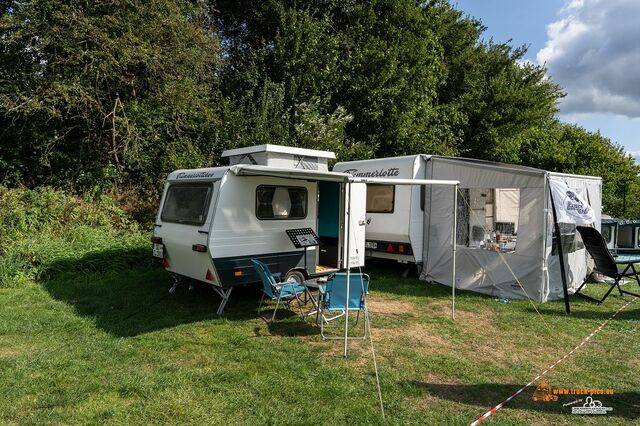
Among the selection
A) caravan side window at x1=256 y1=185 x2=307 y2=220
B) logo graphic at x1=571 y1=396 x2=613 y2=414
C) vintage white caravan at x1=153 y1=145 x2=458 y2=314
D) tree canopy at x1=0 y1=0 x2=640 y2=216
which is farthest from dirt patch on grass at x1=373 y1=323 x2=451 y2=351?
tree canopy at x1=0 y1=0 x2=640 y2=216

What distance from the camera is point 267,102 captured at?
42.3 feet

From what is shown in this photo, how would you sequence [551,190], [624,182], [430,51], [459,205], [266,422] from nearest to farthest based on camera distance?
[266,422], [551,190], [459,205], [430,51], [624,182]

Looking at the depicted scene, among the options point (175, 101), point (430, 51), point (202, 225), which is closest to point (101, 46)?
point (175, 101)

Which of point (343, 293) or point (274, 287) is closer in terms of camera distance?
point (343, 293)

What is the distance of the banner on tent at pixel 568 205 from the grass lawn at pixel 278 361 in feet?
4.81

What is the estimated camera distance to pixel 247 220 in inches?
250

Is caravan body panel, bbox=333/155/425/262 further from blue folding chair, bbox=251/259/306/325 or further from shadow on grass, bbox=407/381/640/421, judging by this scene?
shadow on grass, bbox=407/381/640/421

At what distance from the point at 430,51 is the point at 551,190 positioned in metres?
12.0

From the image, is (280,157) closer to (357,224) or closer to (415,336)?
(357,224)

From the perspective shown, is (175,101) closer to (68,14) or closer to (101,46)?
(101,46)

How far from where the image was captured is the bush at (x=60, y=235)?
7.89 metres

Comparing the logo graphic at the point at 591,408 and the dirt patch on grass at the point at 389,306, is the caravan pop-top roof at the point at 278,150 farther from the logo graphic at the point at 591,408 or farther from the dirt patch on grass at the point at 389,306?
the logo graphic at the point at 591,408

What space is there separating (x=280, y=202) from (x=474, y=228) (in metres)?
5.66

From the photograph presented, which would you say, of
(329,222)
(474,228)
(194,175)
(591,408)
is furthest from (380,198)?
(591,408)
